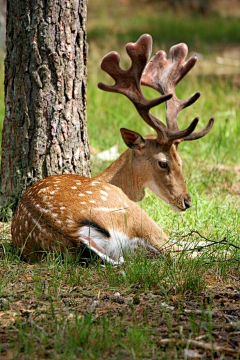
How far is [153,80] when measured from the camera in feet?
18.7

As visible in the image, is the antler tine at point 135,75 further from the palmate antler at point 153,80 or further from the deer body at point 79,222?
the deer body at point 79,222

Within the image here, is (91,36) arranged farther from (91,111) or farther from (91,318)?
(91,318)

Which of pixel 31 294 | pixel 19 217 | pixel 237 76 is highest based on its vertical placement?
pixel 237 76

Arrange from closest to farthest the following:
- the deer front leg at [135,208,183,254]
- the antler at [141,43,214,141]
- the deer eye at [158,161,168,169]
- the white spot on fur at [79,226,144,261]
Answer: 1. the white spot on fur at [79,226,144,261]
2. the deer front leg at [135,208,183,254]
3. the deer eye at [158,161,168,169]
4. the antler at [141,43,214,141]

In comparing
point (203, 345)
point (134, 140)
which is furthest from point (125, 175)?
point (203, 345)

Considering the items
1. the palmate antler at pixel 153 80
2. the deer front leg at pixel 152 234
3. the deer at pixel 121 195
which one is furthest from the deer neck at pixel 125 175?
the deer front leg at pixel 152 234

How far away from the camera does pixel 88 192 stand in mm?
4520

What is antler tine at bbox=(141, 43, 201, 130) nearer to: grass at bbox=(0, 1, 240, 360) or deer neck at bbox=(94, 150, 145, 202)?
deer neck at bbox=(94, 150, 145, 202)

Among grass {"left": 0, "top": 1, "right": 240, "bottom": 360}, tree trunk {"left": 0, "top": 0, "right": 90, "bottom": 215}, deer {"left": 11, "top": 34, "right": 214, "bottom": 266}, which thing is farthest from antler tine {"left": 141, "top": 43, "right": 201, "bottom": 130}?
grass {"left": 0, "top": 1, "right": 240, "bottom": 360}

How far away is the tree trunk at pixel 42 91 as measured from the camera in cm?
508

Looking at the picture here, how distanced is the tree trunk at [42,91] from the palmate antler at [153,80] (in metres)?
0.29

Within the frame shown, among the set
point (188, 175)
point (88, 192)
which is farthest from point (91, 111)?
point (88, 192)

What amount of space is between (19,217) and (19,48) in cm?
→ 148

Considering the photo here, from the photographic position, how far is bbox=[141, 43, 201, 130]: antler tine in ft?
18.5
